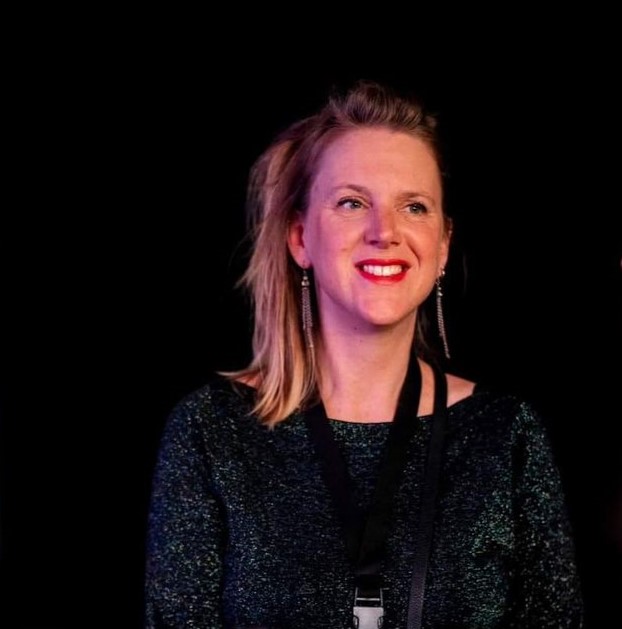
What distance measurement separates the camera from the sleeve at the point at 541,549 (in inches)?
78.9

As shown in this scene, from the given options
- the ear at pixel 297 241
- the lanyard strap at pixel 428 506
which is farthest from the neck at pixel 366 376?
the ear at pixel 297 241

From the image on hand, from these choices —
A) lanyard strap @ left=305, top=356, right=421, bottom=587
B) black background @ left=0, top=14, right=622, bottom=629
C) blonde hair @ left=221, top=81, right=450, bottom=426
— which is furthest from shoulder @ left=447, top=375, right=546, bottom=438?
black background @ left=0, top=14, right=622, bottom=629

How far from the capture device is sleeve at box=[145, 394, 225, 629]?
1977mm

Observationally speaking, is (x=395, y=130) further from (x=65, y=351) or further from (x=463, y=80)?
(x=65, y=351)

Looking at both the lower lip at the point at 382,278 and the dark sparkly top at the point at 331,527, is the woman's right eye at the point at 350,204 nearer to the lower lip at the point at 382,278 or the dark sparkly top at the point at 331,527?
the lower lip at the point at 382,278

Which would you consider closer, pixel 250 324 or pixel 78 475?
pixel 78 475

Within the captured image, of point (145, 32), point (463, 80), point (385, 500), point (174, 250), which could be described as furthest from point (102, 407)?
point (463, 80)

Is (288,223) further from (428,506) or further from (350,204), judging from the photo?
(428,506)

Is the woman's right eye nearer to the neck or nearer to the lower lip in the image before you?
the lower lip

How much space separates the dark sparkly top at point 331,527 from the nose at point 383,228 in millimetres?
475

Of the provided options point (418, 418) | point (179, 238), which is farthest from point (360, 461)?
point (179, 238)

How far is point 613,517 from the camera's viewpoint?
7.82 feet

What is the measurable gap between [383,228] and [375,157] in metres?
0.20

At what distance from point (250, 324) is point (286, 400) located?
51 cm
